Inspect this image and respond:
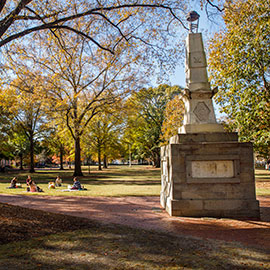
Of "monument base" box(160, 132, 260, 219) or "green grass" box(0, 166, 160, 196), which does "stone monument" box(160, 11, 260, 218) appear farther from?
"green grass" box(0, 166, 160, 196)

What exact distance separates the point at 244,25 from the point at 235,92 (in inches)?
169

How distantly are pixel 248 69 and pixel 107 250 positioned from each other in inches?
626

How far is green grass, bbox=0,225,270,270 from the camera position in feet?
13.5

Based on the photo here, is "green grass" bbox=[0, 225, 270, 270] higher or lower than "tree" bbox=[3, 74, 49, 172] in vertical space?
lower

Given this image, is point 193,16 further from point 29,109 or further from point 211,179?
point 29,109

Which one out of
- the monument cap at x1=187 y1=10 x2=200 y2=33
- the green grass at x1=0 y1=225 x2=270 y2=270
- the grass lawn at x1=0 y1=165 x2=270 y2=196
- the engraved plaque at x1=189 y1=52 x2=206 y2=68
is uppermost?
the monument cap at x1=187 y1=10 x2=200 y2=33

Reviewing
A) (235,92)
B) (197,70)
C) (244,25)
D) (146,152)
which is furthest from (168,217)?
(146,152)

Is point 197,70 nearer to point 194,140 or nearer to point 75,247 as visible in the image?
point 194,140

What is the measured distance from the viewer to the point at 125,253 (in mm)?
4660

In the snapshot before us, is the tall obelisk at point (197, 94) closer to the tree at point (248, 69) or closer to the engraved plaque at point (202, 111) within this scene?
the engraved plaque at point (202, 111)


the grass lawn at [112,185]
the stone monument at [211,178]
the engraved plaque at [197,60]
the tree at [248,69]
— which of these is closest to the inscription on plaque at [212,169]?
the stone monument at [211,178]

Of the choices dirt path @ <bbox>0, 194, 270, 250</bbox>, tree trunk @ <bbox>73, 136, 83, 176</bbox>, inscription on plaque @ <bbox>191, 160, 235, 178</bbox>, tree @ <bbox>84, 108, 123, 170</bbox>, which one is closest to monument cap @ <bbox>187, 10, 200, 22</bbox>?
inscription on plaque @ <bbox>191, 160, 235, 178</bbox>

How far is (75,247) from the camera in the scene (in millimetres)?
4945

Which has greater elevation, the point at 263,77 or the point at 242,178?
the point at 263,77
